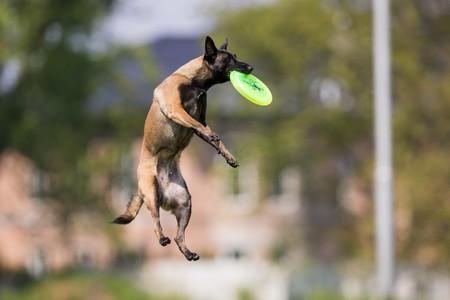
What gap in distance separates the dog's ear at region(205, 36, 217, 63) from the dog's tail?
350mm

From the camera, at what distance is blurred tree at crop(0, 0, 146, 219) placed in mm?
39312

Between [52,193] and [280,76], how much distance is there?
28.5ft

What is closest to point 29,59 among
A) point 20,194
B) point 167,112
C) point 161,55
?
point 20,194

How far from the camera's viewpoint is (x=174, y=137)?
10.4 ft

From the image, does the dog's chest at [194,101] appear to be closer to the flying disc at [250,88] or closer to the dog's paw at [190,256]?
the flying disc at [250,88]

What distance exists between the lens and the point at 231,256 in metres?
59.8

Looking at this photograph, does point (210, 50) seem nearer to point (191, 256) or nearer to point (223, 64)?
point (223, 64)

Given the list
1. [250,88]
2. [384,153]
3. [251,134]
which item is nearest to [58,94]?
[251,134]

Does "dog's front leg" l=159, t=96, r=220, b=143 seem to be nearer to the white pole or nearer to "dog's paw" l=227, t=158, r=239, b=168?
"dog's paw" l=227, t=158, r=239, b=168

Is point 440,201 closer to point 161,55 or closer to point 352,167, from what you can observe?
point 352,167

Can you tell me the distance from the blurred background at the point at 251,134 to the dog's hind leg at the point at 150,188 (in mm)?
28001

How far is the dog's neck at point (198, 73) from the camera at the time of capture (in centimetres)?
322

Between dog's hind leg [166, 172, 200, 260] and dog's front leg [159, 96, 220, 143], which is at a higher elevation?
dog's front leg [159, 96, 220, 143]

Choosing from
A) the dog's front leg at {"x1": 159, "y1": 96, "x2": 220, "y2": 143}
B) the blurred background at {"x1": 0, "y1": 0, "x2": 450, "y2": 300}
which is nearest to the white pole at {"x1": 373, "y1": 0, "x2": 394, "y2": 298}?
the blurred background at {"x1": 0, "y1": 0, "x2": 450, "y2": 300}
